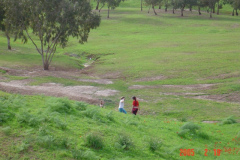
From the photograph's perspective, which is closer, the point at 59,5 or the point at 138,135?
the point at 138,135

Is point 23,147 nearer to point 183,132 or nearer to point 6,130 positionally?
point 6,130

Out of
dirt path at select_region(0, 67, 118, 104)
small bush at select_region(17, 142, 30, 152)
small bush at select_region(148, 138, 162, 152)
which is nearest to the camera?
small bush at select_region(17, 142, 30, 152)

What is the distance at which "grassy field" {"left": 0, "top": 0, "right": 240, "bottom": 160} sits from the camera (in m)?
11.6

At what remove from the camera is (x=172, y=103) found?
28.8 m

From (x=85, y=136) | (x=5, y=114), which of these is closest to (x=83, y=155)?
(x=85, y=136)

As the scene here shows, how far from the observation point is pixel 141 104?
28703mm

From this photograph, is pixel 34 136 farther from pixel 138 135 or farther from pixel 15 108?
pixel 138 135

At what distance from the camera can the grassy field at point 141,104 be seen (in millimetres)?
11570

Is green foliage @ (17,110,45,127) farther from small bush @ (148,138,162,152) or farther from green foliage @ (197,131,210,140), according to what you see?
green foliage @ (197,131,210,140)

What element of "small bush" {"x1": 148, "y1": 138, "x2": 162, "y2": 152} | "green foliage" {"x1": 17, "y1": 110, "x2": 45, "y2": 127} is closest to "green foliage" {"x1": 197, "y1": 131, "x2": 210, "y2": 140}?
"small bush" {"x1": 148, "y1": 138, "x2": 162, "y2": 152}

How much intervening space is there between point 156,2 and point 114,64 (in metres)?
64.0

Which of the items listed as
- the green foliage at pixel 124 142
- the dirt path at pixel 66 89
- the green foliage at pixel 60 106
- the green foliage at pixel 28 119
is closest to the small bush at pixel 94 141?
the green foliage at pixel 124 142

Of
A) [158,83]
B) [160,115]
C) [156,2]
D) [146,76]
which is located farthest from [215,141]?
[156,2]

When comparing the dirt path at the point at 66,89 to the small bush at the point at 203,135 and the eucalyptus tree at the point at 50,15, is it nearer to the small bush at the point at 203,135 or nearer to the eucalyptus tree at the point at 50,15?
the eucalyptus tree at the point at 50,15
